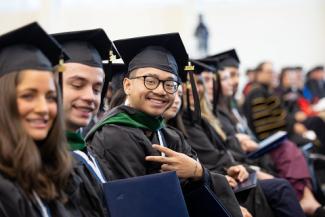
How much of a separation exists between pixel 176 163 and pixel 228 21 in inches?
451

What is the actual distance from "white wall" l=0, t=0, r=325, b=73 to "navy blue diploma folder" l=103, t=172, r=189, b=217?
11.2 meters

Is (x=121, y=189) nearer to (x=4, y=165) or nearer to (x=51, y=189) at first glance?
(x=51, y=189)

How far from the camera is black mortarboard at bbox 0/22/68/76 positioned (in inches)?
79.7

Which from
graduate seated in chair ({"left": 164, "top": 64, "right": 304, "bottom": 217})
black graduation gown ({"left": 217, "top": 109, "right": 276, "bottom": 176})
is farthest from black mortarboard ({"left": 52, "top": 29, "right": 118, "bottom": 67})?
black graduation gown ({"left": 217, "top": 109, "right": 276, "bottom": 176})

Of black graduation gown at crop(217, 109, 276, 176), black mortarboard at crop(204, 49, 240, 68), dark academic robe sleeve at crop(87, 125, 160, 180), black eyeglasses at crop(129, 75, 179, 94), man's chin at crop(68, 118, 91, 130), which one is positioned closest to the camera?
man's chin at crop(68, 118, 91, 130)

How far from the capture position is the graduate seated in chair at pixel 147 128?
2.82 m

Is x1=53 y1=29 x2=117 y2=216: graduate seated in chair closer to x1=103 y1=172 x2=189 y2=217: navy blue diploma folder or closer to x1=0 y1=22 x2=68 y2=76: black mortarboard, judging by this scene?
x1=103 y1=172 x2=189 y2=217: navy blue diploma folder

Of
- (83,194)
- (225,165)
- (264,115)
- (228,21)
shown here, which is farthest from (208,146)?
(228,21)

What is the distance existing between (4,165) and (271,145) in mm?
3148

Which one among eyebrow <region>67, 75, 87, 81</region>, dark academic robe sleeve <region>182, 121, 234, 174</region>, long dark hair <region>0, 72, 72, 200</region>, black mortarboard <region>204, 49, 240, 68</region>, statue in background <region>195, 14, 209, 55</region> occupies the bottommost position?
dark academic robe sleeve <region>182, 121, 234, 174</region>

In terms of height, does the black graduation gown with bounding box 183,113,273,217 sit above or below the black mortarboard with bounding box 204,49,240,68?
below

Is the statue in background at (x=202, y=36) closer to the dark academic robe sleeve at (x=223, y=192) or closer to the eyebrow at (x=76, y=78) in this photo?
the dark academic robe sleeve at (x=223, y=192)

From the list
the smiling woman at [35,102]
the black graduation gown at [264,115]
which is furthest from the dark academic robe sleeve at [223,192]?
the black graduation gown at [264,115]

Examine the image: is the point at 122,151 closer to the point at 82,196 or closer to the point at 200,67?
the point at 82,196
